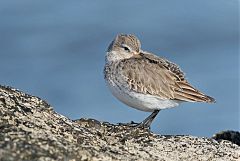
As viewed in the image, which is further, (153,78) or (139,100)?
(153,78)

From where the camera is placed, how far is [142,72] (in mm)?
9336

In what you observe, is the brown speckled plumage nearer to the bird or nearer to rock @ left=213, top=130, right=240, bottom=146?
the bird

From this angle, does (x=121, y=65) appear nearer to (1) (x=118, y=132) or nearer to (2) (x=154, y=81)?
(2) (x=154, y=81)

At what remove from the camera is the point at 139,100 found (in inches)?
350

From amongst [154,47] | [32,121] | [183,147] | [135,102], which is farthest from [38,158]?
[154,47]

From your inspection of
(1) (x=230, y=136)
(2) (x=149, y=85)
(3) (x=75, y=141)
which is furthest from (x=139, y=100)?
(3) (x=75, y=141)

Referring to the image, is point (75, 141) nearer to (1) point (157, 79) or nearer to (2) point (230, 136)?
(2) point (230, 136)

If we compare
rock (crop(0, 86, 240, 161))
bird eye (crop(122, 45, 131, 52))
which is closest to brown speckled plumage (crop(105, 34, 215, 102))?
bird eye (crop(122, 45, 131, 52))

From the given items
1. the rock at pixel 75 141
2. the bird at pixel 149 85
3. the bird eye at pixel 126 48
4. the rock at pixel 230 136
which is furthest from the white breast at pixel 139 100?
the rock at pixel 75 141

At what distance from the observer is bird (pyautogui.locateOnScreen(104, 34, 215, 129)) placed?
893 cm

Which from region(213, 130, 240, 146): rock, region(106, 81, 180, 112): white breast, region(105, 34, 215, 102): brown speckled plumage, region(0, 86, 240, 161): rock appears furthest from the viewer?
region(105, 34, 215, 102): brown speckled plumage

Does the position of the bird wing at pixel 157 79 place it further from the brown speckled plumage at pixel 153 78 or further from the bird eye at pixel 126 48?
the bird eye at pixel 126 48

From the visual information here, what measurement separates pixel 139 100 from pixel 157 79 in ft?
1.74

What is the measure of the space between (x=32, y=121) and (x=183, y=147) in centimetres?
151
